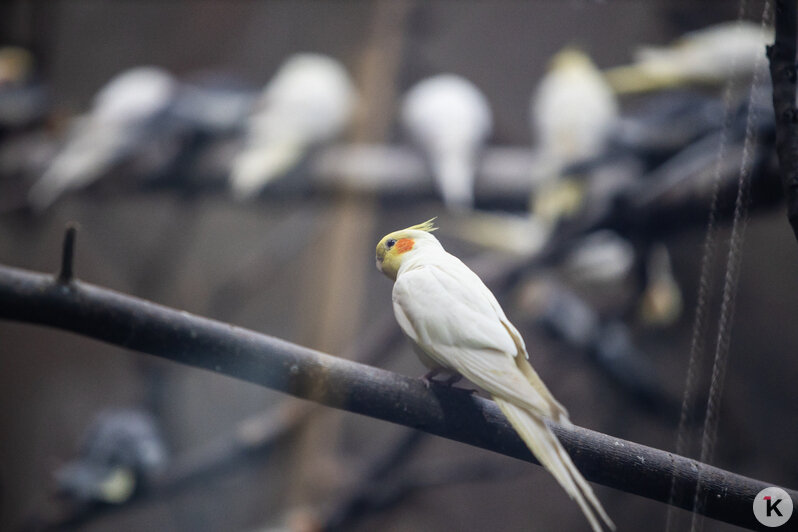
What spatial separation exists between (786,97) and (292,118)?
261 cm

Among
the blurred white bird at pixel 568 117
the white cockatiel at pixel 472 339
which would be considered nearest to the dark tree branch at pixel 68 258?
the white cockatiel at pixel 472 339

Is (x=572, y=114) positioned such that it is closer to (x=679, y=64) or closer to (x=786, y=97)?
(x=679, y=64)

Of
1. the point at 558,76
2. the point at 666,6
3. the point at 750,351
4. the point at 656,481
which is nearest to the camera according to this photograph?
the point at 656,481

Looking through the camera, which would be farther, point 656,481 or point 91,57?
point 91,57

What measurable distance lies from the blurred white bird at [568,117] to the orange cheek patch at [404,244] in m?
1.86

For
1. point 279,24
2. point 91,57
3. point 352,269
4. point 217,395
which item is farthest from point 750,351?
point 91,57

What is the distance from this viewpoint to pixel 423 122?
117 inches

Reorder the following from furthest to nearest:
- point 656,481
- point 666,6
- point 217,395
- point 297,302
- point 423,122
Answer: point 423,122, point 297,302, point 666,6, point 217,395, point 656,481

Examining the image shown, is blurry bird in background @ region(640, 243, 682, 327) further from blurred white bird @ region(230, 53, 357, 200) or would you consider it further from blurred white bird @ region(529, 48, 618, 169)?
blurred white bird @ region(230, 53, 357, 200)

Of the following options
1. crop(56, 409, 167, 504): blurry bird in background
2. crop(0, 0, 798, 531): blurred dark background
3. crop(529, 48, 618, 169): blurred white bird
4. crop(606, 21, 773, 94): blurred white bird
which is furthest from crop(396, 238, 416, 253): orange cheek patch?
crop(529, 48, 618, 169): blurred white bird

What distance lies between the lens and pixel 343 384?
2.26 ft

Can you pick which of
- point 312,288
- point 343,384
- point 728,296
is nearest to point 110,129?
point 312,288

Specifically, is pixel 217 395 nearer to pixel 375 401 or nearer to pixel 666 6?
pixel 375 401

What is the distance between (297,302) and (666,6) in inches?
56.9
